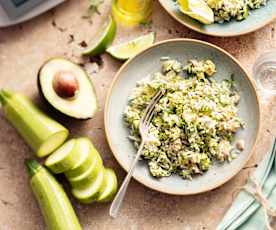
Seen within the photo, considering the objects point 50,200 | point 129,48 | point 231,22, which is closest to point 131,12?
point 129,48

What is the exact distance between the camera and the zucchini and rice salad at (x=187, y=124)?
1.55 m

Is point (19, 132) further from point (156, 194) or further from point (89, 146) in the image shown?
point (156, 194)

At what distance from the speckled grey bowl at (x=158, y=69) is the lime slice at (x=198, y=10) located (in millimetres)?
58

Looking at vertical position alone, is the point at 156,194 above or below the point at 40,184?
below

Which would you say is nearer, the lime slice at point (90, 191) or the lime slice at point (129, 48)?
the lime slice at point (90, 191)

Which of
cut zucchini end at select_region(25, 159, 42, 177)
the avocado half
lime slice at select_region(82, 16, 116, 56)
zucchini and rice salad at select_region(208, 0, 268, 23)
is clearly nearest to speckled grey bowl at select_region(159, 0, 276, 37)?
zucchini and rice salad at select_region(208, 0, 268, 23)

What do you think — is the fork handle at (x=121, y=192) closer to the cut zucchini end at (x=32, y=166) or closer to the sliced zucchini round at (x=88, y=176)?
the sliced zucchini round at (x=88, y=176)

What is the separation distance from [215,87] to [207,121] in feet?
0.32

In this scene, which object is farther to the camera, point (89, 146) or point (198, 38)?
point (198, 38)

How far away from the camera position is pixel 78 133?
1.63 meters

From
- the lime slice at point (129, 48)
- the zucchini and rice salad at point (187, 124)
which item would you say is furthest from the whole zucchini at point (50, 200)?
the lime slice at point (129, 48)

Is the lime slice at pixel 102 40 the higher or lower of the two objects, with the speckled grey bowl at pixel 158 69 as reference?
higher

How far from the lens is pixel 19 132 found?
157 cm

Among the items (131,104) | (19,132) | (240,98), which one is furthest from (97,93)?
(240,98)
